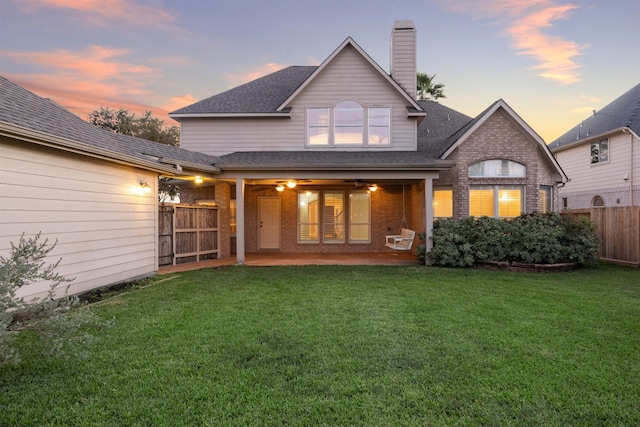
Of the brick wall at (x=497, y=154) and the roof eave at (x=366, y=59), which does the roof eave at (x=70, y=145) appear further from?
the brick wall at (x=497, y=154)

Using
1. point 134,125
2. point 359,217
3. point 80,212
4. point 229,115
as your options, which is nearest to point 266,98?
point 229,115

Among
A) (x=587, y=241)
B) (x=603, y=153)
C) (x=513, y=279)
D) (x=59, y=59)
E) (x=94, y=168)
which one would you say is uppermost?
(x=59, y=59)

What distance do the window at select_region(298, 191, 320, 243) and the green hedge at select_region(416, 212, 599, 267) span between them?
534cm

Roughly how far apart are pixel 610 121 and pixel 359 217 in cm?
1329

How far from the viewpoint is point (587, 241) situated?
9664 millimetres

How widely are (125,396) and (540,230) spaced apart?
10.7 meters

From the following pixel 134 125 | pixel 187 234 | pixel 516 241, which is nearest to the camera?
pixel 516 241

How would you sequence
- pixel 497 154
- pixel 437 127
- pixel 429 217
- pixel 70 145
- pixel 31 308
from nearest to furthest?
pixel 31 308 → pixel 70 145 → pixel 429 217 → pixel 497 154 → pixel 437 127

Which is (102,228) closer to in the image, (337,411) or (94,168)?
(94,168)

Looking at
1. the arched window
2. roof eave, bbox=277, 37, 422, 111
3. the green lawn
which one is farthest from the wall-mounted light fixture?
the arched window

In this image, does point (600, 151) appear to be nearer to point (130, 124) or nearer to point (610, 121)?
point (610, 121)

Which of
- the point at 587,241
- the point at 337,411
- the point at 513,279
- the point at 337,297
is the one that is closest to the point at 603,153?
the point at 587,241

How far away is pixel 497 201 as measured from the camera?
1188cm

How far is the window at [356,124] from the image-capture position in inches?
492
